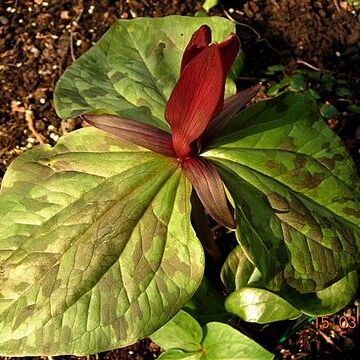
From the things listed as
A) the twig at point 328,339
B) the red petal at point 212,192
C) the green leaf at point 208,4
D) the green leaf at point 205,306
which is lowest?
the twig at point 328,339

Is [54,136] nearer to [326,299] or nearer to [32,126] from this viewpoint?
[32,126]

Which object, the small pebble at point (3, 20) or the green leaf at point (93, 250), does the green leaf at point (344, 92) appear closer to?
the green leaf at point (93, 250)

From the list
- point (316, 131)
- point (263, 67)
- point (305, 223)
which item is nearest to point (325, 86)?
point (263, 67)

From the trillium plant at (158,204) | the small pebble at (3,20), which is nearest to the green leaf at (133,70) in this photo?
the trillium plant at (158,204)

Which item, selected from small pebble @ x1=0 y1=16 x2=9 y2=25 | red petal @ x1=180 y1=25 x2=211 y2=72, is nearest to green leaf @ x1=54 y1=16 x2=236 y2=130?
red petal @ x1=180 y1=25 x2=211 y2=72

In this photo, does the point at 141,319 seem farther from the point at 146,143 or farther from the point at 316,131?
the point at 316,131
